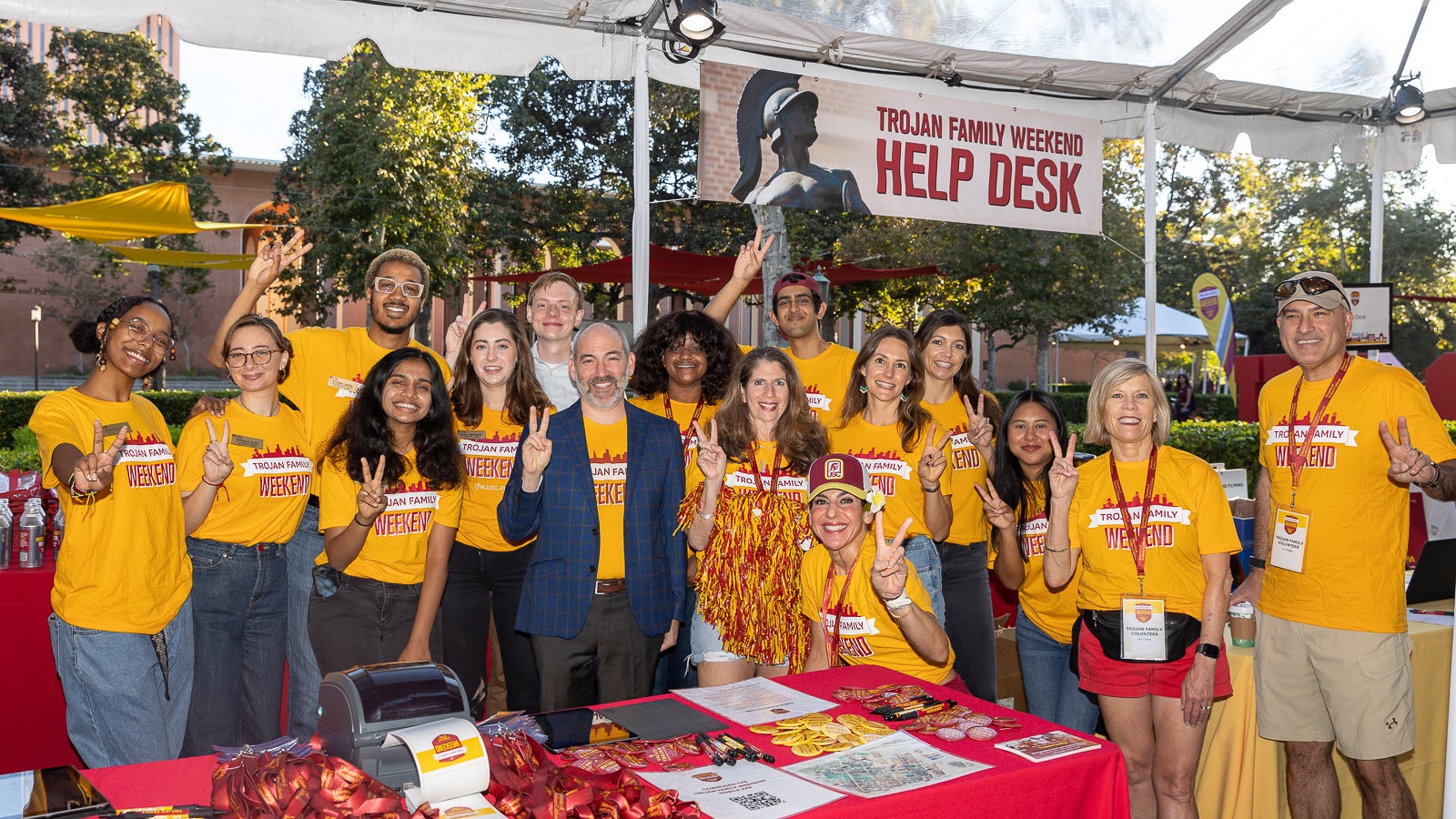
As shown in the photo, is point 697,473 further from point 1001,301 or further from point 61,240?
point 61,240

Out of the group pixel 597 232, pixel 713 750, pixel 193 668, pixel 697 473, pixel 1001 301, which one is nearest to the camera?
pixel 713 750

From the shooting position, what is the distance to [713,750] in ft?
7.14

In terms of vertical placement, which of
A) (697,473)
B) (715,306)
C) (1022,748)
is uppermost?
(715,306)

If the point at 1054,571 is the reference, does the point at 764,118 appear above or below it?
above

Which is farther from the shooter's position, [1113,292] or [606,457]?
[1113,292]

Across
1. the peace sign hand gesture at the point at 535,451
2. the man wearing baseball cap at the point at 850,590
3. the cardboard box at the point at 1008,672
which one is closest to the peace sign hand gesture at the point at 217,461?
the peace sign hand gesture at the point at 535,451

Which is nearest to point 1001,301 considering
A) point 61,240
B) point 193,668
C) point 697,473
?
point 697,473

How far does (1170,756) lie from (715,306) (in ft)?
8.02

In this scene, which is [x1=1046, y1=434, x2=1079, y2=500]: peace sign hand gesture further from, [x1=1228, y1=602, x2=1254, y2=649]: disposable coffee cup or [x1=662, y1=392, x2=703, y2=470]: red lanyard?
[x1=662, y1=392, x2=703, y2=470]: red lanyard

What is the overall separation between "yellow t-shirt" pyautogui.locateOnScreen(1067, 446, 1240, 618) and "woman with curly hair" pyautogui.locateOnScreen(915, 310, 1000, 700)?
863 millimetres

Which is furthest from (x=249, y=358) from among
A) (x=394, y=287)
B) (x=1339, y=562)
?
(x=1339, y=562)

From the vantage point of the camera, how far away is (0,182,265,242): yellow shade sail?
11.2 metres

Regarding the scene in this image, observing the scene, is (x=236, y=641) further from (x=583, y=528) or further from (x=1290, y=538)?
(x=1290, y=538)

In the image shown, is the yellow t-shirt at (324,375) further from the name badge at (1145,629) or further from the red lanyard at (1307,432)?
the red lanyard at (1307,432)
